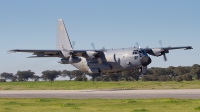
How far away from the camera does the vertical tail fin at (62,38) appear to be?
7869 centimetres

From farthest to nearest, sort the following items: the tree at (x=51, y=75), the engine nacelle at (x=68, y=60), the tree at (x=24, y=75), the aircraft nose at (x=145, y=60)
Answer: the tree at (x=24, y=75) < the tree at (x=51, y=75) < the engine nacelle at (x=68, y=60) < the aircraft nose at (x=145, y=60)

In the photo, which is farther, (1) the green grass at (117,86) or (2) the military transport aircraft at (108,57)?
(1) the green grass at (117,86)

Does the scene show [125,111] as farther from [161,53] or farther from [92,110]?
[161,53]

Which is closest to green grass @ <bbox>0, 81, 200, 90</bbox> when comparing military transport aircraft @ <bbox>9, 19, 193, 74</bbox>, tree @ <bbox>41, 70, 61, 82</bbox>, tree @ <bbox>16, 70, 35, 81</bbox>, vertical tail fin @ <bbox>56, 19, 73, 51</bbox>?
military transport aircraft @ <bbox>9, 19, 193, 74</bbox>

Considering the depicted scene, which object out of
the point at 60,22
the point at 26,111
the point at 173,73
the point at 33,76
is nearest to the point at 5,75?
the point at 33,76

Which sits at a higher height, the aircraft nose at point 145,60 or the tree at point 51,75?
the tree at point 51,75

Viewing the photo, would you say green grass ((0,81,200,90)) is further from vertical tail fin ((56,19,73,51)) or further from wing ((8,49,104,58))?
vertical tail fin ((56,19,73,51))

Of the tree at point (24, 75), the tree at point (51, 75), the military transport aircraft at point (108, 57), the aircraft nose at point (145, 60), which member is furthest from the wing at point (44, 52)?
the tree at point (24, 75)

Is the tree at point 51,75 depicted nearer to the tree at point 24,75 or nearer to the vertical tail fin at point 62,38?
the tree at point 24,75

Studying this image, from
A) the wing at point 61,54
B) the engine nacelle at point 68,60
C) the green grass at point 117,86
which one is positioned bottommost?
the green grass at point 117,86

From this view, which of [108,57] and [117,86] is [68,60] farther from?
[117,86]

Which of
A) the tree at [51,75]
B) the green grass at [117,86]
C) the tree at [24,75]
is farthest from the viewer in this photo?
the tree at [24,75]

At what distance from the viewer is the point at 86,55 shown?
219 feet

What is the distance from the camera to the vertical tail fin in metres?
78.7
